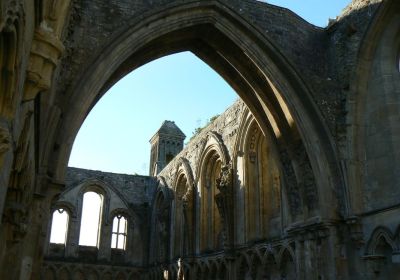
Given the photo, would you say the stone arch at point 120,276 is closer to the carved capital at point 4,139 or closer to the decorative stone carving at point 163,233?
the decorative stone carving at point 163,233

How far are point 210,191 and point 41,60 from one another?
11.3 meters

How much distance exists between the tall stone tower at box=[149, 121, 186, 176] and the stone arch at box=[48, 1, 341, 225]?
13.4m

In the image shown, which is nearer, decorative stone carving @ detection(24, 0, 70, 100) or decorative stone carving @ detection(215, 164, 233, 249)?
decorative stone carving @ detection(24, 0, 70, 100)

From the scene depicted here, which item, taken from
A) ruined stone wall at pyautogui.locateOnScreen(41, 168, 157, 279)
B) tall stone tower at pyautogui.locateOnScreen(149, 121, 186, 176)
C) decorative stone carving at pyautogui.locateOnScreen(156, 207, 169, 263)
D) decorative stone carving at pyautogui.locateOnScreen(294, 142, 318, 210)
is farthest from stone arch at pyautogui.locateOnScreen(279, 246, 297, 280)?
tall stone tower at pyautogui.locateOnScreen(149, 121, 186, 176)

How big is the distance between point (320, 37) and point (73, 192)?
1317cm

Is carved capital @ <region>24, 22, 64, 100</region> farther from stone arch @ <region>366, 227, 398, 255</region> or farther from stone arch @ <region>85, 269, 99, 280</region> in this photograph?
stone arch @ <region>85, 269, 99, 280</region>

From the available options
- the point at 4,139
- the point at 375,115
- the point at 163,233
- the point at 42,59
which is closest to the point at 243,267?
the point at 375,115

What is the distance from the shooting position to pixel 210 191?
1420 centimetres

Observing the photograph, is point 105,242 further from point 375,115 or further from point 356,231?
point 375,115

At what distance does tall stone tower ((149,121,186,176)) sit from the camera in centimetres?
2333

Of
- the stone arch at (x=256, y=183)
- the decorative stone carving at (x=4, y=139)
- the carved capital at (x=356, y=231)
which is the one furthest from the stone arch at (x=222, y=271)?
the decorative stone carving at (x=4, y=139)

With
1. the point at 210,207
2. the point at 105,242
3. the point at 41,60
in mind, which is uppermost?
the point at 210,207

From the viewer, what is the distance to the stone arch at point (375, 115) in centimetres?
789

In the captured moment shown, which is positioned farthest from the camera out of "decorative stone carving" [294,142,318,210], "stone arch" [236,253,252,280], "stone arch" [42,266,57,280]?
"stone arch" [42,266,57,280]
